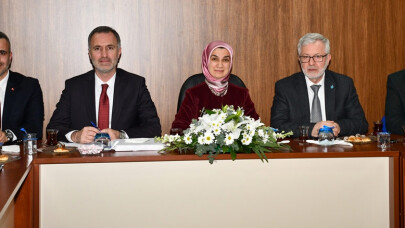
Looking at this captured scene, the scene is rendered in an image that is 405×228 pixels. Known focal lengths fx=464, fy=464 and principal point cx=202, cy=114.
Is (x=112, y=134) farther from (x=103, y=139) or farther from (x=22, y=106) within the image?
(x=22, y=106)

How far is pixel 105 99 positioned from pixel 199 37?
1305 mm

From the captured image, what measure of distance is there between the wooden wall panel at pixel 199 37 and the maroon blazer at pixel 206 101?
1.02 meters

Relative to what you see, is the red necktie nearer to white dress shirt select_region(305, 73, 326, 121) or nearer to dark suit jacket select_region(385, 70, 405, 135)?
white dress shirt select_region(305, 73, 326, 121)

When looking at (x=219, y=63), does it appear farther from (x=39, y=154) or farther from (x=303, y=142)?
(x=39, y=154)

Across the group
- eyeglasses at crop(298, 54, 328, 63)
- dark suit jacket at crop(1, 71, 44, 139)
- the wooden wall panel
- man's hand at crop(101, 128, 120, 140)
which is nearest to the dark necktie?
eyeglasses at crop(298, 54, 328, 63)

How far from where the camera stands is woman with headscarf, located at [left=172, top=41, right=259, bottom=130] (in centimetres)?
346

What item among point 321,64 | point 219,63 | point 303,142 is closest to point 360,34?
point 321,64

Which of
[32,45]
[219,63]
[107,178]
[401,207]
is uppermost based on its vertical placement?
[32,45]

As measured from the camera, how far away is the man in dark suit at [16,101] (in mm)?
3609

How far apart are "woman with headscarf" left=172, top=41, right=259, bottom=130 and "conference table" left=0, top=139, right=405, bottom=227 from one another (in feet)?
3.31

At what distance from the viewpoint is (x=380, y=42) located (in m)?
4.73

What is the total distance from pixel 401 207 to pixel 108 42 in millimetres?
2419

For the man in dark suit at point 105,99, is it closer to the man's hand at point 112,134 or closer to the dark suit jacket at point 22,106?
the dark suit jacket at point 22,106

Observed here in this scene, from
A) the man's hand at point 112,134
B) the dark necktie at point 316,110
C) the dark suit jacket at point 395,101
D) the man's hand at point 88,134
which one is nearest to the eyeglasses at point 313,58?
the dark necktie at point 316,110
